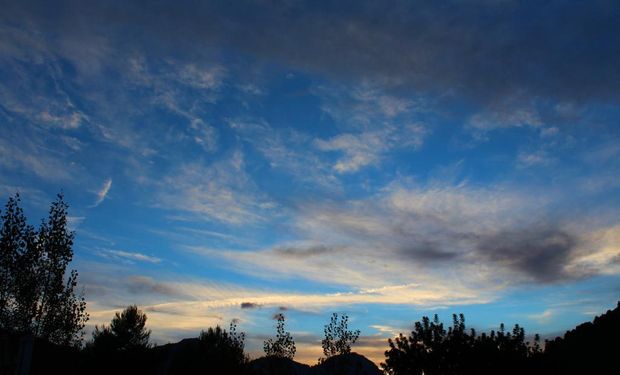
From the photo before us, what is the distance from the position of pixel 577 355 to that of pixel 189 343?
27.5 m

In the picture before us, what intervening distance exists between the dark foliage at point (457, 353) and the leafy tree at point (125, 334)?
20018mm

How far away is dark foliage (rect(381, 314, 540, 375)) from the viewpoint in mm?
25969

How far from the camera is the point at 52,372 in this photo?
111ft

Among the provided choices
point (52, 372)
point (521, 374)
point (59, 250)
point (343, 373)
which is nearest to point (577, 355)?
Answer: point (521, 374)

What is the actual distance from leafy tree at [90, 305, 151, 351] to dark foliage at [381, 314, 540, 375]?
20.0 m

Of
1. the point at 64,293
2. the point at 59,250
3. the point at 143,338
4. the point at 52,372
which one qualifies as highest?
the point at 59,250

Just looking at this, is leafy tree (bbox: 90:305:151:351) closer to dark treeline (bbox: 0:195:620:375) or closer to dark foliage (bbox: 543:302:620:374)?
dark treeline (bbox: 0:195:620:375)

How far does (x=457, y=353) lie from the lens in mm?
26750

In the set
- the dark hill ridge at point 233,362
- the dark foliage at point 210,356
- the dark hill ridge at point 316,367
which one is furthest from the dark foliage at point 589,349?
the dark foliage at point 210,356

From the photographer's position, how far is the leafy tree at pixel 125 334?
118ft

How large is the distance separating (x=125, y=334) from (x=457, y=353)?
81.0 ft

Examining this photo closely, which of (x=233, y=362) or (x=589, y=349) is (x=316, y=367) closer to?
(x=233, y=362)

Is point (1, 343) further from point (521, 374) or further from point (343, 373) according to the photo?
point (343, 373)

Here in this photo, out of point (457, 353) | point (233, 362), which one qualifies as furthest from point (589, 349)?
point (233, 362)
